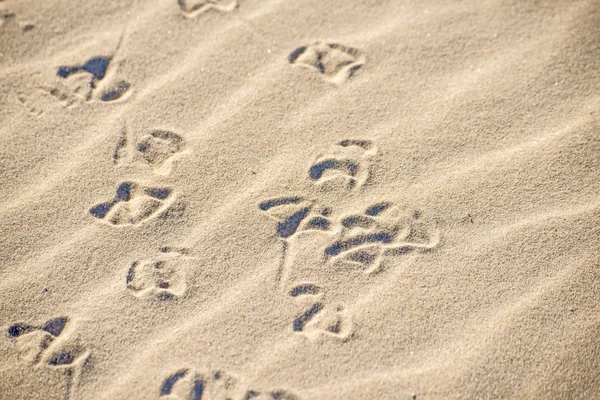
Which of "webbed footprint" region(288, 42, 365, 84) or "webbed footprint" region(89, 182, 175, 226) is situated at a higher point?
"webbed footprint" region(288, 42, 365, 84)

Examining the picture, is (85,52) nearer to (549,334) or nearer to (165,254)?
(165,254)

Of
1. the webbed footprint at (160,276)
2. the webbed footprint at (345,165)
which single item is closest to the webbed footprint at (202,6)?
the webbed footprint at (345,165)

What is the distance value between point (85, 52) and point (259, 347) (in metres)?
1.48

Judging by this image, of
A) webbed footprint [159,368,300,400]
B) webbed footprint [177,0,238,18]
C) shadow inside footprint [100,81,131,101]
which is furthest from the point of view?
webbed footprint [177,0,238,18]

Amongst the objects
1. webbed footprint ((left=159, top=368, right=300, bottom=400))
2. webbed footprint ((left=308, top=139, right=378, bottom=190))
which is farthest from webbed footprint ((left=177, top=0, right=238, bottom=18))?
webbed footprint ((left=159, top=368, right=300, bottom=400))

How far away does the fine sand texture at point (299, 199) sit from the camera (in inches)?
58.3

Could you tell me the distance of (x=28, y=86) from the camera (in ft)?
5.79

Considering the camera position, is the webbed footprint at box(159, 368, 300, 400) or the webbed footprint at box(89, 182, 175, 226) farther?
the webbed footprint at box(89, 182, 175, 226)

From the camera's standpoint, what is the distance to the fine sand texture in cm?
148

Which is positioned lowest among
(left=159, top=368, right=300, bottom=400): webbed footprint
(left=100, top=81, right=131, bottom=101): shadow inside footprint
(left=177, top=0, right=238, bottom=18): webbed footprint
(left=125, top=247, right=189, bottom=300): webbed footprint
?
(left=159, top=368, right=300, bottom=400): webbed footprint

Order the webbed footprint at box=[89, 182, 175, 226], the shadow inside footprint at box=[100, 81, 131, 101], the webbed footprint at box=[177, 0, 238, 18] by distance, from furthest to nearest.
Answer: the webbed footprint at box=[177, 0, 238, 18] < the shadow inside footprint at box=[100, 81, 131, 101] < the webbed footprint at box=[89, 182, 175, 226]

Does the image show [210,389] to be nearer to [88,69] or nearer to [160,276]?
[160,276]

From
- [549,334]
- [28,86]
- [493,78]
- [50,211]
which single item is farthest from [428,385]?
[28,86]

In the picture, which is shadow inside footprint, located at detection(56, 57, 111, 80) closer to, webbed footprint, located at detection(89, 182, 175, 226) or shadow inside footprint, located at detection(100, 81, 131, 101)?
shadow inside footprint, located at detection(100, 81, 131, 101)
